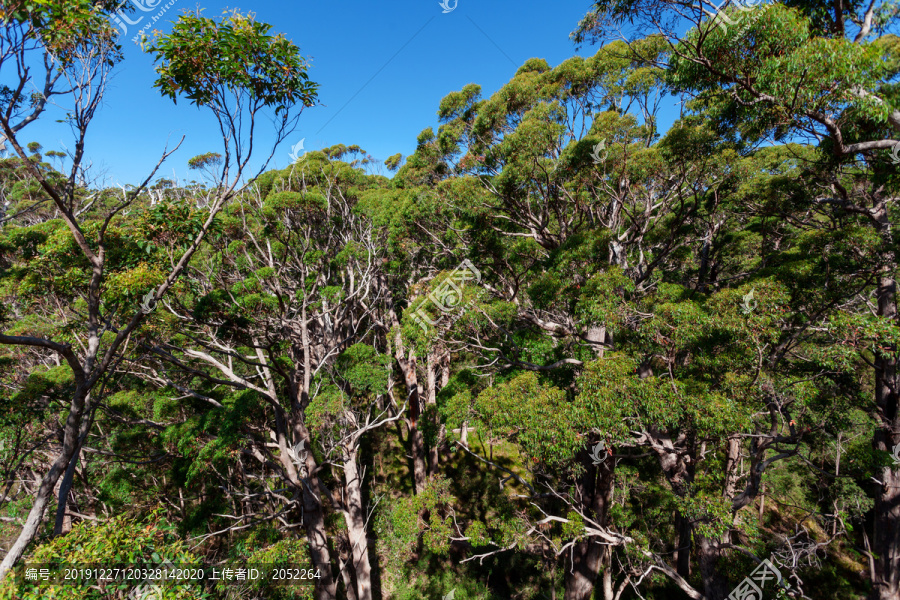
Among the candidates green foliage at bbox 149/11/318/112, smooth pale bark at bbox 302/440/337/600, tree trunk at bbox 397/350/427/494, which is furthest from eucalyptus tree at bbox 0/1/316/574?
tree trunk at bbox 397/350/427/494

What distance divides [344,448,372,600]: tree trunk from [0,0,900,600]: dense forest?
56 mm

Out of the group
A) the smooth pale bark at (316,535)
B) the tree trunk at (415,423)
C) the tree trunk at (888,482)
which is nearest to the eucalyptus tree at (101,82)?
the smooth pale bark at (316,535)

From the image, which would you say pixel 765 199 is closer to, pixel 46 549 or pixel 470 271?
pixel 470 271

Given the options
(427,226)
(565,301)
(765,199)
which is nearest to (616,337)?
(565,301)

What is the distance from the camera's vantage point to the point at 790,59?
4266 mm

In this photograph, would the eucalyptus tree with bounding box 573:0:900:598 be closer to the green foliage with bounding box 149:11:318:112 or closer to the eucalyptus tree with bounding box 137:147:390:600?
the green foliage with bounding box 149:11:318:112

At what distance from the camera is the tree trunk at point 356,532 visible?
28.4 ft

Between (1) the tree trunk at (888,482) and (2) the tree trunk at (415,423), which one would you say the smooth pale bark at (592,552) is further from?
(2) the tree trunk at (415,423)

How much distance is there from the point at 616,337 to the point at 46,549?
778cm

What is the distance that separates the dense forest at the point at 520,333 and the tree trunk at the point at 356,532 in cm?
6

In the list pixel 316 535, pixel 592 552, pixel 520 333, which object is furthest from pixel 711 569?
pixel 316 535

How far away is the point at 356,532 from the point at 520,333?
20.6 feet

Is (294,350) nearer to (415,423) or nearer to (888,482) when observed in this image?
(415,423)

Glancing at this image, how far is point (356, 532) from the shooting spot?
28.8 ft
